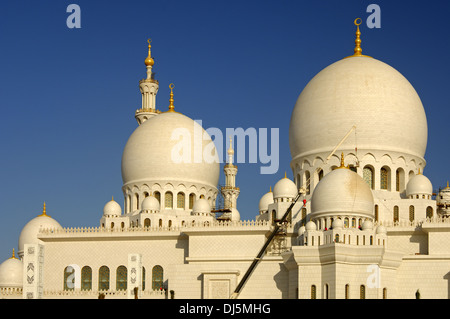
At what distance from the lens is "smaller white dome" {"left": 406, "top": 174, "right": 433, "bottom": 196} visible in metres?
44.1

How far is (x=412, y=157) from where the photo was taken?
46688 mm

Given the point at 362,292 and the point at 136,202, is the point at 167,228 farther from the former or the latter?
the point at 362,292

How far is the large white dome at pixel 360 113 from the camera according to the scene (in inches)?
1811

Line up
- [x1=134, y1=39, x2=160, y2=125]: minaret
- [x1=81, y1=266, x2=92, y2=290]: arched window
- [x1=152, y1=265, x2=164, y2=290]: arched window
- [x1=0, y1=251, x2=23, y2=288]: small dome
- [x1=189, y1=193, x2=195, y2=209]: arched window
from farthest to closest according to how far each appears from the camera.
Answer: [x1=134, y1=39, x2=160, y2=125]: minaret < [x1=189, y1=193, x2=195, y2=209]: arched window < [x1=0, y1=251, x2=23, y2=288]: small dome < [x1=81, y1=266, x2=92, y2=290]: arched window < [x1=152, y1=265, x2=164, y2=290]: arched window

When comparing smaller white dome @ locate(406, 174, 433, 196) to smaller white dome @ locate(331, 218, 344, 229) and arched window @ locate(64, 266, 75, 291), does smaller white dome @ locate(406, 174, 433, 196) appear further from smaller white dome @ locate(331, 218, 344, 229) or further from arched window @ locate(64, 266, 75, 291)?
arched window @ locate(64, 266, 75, 291)

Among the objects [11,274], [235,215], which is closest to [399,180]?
[235,215]

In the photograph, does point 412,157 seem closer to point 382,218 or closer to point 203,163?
point 382,218

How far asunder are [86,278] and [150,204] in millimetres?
5212

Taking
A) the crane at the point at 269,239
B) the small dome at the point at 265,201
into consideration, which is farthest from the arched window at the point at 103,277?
the small dome at the point at 265,201

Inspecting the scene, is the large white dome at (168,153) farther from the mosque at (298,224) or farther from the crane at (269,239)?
the crane at (269,239)

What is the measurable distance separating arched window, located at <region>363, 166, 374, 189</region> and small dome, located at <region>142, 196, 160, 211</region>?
36.9 ft

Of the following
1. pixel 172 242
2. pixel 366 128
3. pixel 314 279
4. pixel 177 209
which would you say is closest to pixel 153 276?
pixel 172 242

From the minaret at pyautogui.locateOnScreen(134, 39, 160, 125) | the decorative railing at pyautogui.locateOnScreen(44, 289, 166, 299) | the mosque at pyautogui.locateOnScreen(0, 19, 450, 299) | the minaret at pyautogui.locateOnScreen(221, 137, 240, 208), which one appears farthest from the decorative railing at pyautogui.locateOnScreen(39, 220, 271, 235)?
the minaret at pyautogui.locateOnScreen(221, 137, 240, 208)

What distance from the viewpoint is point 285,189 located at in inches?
1769
